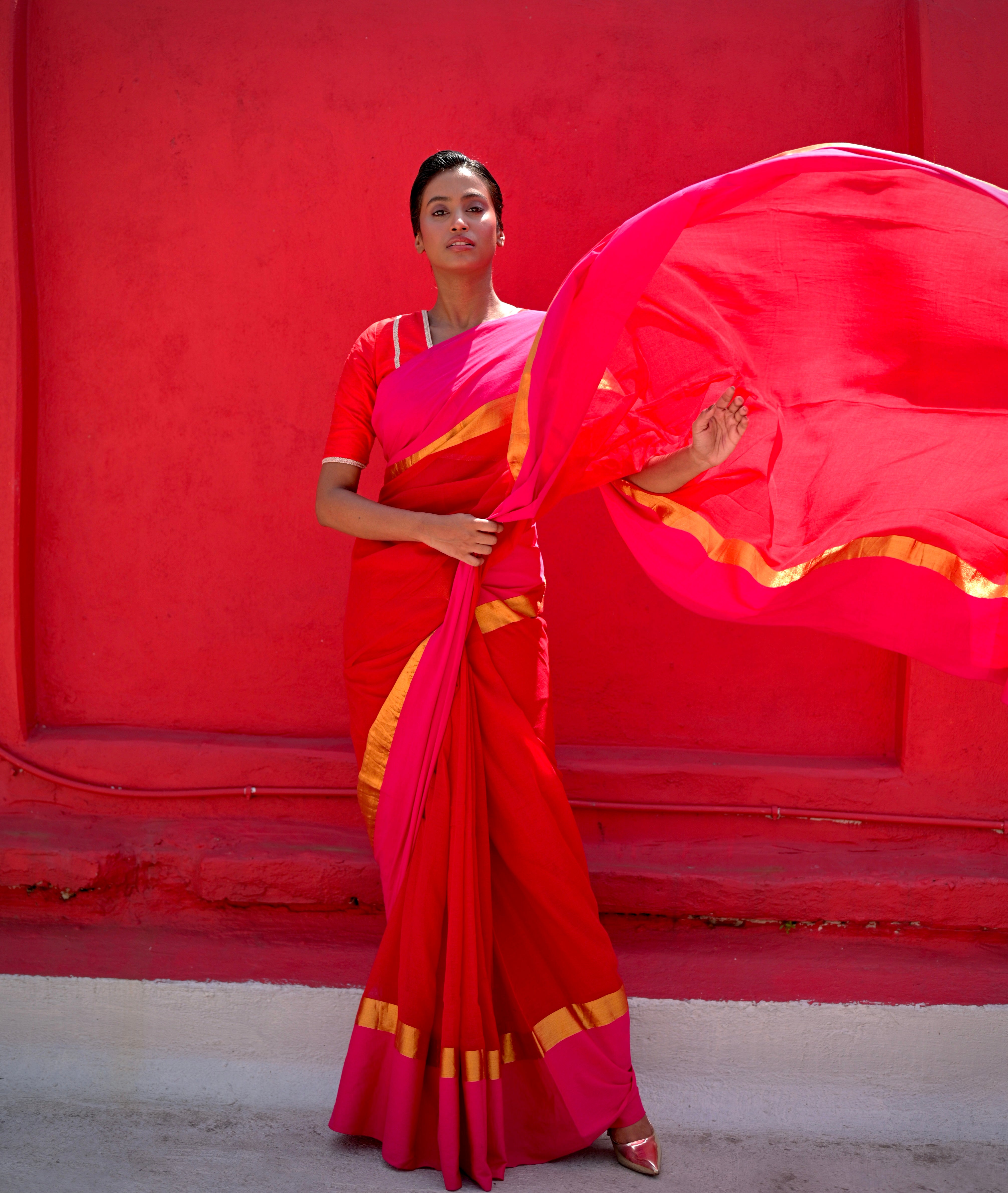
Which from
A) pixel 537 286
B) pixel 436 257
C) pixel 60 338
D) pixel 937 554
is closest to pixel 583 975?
pixel 937 554

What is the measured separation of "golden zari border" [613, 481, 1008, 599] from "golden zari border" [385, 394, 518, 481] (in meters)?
0.29

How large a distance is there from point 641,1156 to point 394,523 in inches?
53.1

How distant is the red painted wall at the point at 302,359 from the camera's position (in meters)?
2.65

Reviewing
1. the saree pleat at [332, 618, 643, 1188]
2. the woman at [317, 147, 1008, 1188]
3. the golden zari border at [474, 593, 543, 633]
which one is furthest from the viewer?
the golden zari border at [474, 593, 543, 633]

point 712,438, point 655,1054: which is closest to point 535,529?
point 712,438

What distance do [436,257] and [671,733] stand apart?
1373 mm

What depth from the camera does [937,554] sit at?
6.53 feet

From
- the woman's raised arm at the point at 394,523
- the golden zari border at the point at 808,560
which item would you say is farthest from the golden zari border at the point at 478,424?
the golden zari border at the point at 808,560

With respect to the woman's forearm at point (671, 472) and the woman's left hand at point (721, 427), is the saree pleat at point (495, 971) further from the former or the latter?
the woman's left hand at point (721, 427)

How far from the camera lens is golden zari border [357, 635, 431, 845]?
6.82 ft

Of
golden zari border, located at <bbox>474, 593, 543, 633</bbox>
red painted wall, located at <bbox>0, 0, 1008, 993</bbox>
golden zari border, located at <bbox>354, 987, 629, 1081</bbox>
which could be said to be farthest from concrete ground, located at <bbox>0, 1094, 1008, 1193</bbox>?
golden zari border, located at <bbox>474, 593, 543, 633</bbox>

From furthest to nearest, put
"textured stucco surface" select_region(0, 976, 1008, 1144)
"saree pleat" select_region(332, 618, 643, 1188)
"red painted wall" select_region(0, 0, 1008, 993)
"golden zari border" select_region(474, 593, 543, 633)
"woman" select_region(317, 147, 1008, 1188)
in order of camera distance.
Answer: "red painted wall" select_region(0, 0, 1008, 993), "textured stucco surface" select_region(0, 976, 1008, 1144), "golden zari border" select_region(474, 593, 543, 633), "saree pleat" select_region(332, 618, 643, 1188), "woman" select_region(317, 147, 1008, 1188)

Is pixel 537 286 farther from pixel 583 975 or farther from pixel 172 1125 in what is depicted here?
pixel 172 1125

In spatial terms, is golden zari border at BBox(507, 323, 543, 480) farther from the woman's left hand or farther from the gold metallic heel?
the gold metallic heel
